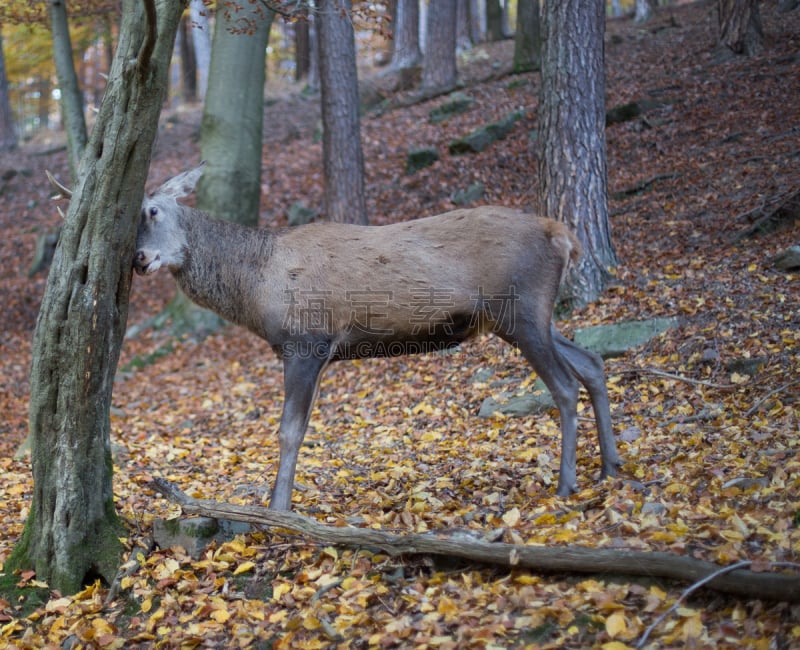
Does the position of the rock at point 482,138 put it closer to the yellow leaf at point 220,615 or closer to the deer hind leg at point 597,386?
the deer hind leg at point 597,386

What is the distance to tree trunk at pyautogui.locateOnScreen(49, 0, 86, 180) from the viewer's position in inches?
532

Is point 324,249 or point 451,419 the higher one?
point 324,249

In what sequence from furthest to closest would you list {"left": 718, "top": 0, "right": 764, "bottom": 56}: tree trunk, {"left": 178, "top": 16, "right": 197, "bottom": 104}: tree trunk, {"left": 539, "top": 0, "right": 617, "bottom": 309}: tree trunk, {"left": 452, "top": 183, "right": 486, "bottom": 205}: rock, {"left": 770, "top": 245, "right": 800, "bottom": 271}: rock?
{"left": 178, "top": 16, "right": 197, "bottom": 104}: tree trunk < {"left": 718, "top": 0, "right": 764, "bottom": 56}: tree trunk < {"left": 452, "top": 183, "right": 486, "bottom": 205}: rock < {"left": 539, "top": 0, "right": 617, "bottom": 309}: tree trunk < {"left": 770, "top": 245, "right": 800, "bottom": 271}: rock

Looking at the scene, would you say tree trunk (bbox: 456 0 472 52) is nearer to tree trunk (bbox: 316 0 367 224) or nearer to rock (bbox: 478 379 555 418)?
tree trunk (bbox: 316 0 367 224)

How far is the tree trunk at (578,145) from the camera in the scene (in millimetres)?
10203

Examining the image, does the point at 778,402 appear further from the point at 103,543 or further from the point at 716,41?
the point at 716,41

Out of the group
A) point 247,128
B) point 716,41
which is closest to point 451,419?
point 247,128

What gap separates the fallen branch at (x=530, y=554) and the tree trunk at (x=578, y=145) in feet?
19.0

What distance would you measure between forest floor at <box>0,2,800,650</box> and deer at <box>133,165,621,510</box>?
78 centimetres

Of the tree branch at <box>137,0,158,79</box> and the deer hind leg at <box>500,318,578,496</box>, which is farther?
the deer hind leg at <box>500,318,578,496</box>

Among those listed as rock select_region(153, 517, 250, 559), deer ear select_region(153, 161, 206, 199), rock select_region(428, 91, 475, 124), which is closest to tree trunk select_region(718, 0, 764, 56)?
rock select_region(428, 91, 475, 124)

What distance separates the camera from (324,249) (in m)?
6.77

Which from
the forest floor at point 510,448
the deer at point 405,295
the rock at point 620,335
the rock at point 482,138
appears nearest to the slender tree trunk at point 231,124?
the forest floor at point 510,448

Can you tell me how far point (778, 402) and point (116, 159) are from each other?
5798mm
